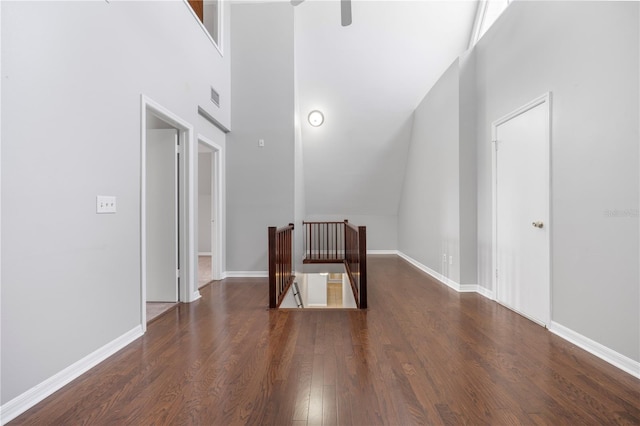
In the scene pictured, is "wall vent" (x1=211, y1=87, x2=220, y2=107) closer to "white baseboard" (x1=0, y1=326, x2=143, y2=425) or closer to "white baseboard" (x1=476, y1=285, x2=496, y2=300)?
"white baseboard" (x1=0, y1=326, x2=143, y2=425)

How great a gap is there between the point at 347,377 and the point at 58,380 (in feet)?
5.52

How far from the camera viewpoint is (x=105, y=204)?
7.45 ft

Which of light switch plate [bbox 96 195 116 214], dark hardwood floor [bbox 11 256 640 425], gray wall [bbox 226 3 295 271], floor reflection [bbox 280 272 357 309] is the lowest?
floor reflection [bbox 280 272 357 309]

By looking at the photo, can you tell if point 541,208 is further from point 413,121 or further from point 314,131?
point 314,131

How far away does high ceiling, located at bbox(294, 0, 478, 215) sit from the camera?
16.6 feet

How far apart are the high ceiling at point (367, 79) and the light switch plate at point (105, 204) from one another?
4114 mm

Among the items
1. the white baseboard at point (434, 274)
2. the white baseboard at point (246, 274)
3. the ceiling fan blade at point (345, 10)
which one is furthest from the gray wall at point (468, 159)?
the white baseboard at point (246, 274)

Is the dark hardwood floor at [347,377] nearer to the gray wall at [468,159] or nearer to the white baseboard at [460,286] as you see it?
the white baseboard at [460,286]

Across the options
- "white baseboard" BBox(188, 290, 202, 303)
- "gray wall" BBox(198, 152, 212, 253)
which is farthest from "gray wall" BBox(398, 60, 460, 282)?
"gray wall" BBox(198, 152, 212, 253)

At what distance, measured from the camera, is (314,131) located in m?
6.36

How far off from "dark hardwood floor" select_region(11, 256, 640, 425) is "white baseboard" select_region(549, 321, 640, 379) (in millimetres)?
61

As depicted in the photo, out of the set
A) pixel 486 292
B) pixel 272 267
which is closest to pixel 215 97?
pixel 272 267

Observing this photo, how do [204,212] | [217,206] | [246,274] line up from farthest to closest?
[204,212] → [246,274] → [217,206]

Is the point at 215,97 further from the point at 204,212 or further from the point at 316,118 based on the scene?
the point at 204,212
